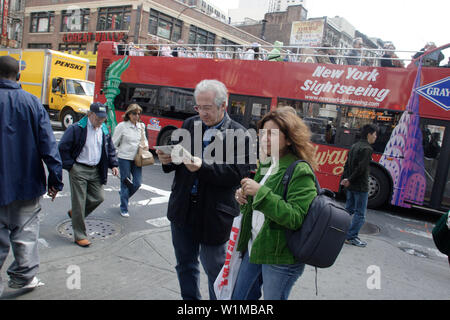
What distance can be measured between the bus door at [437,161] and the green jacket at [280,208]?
713 cm

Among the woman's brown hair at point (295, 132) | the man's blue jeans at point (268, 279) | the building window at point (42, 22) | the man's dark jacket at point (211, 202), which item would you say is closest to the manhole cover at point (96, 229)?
the man's dark jacket at point (211, 202)

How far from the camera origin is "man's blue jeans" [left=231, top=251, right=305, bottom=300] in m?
2.15

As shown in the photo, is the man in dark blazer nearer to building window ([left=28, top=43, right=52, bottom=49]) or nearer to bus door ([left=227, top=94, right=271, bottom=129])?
bus door ([left=227, top=94, right=271, bottom=129])

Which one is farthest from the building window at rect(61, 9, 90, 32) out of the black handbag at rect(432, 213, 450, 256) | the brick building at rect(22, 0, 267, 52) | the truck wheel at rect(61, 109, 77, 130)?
the black handbag at rect(432, 213, 450, 256)

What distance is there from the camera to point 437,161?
309 inches

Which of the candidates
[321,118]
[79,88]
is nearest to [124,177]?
[321,118]

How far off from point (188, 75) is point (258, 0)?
87886 mm

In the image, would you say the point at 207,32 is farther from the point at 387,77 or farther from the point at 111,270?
the point at 111,270

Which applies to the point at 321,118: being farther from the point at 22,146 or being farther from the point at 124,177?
the point at 22,146

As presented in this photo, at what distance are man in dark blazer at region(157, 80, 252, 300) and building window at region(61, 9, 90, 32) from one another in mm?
36593

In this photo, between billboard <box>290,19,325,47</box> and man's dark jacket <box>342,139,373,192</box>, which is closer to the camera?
man's dark jacket <box>342,139,373,192</box>


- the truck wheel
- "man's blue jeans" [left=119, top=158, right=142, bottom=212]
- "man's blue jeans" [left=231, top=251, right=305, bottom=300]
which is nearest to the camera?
"man's blue jeans" [left=231, top=251, right=305, bottom=300]

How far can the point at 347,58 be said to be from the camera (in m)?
8.94

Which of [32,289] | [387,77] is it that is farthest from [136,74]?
[32,289]
